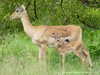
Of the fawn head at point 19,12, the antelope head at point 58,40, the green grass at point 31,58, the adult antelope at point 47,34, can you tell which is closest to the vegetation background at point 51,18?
the green grass at point 31,58

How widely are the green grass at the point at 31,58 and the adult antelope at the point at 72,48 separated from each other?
16cm

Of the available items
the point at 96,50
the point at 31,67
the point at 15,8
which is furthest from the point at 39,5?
the point at 31,67

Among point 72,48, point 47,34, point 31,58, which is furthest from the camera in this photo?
point 47,34

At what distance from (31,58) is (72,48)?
154cm

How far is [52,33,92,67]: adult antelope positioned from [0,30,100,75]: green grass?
0.16 meters

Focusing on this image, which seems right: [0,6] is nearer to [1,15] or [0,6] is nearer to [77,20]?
[1,15]

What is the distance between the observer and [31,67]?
7711 mm

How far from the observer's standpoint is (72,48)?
379 inches

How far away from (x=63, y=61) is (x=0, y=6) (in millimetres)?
2327

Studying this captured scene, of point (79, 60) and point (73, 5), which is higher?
point (73, 5)

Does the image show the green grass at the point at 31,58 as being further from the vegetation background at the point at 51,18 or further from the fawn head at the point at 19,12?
the fawn head at the point at 19,12

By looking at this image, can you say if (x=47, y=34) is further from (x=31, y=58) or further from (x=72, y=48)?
(x=31, y=58)

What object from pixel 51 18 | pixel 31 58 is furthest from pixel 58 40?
pixel 31 58

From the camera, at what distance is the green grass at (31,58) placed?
767 cm
